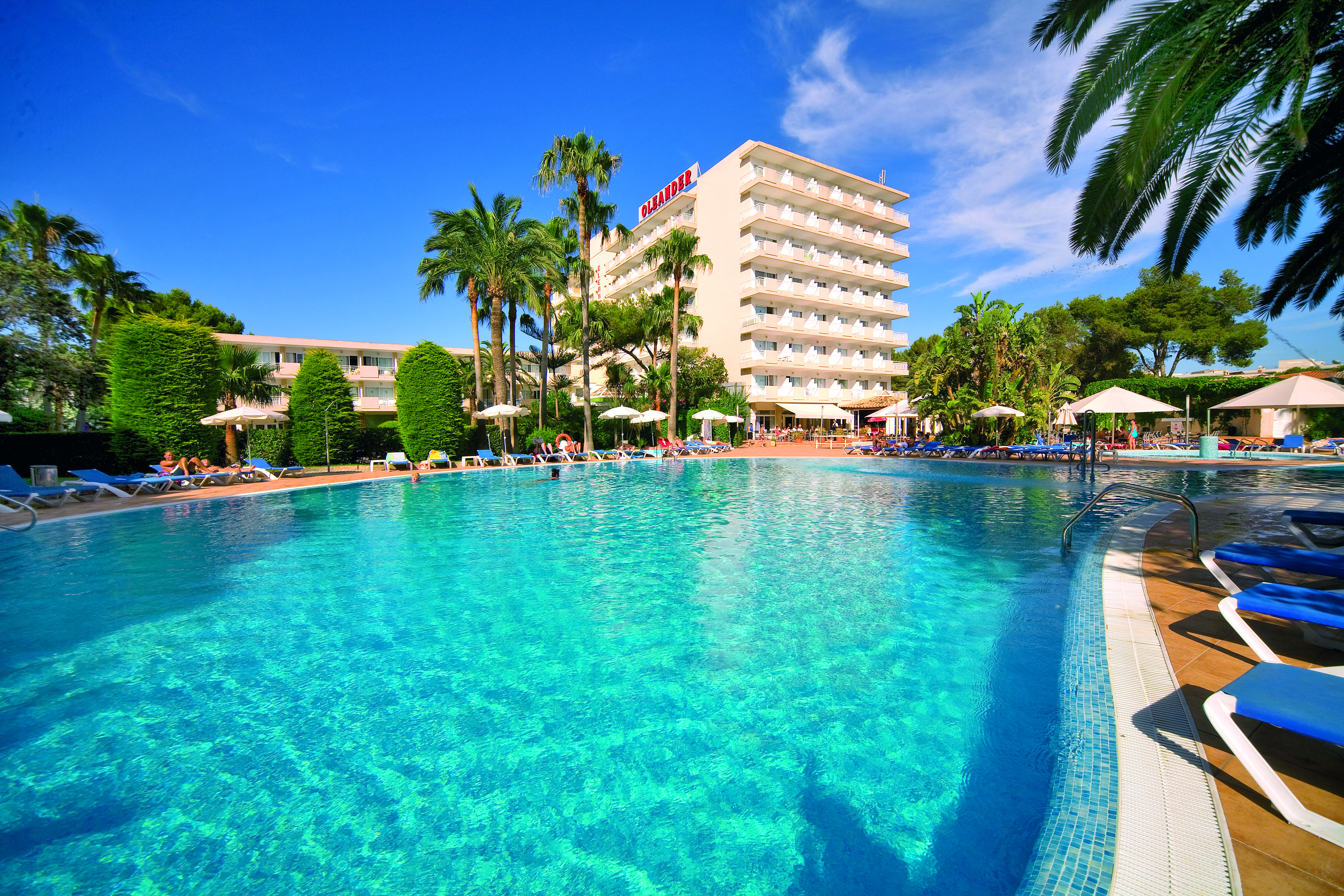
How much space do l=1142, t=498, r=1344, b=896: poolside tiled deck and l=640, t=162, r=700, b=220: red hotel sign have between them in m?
47.8

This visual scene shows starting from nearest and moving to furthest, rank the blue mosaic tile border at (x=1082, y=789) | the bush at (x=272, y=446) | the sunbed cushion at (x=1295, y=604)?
the blue mosaic tile border at (x=1082, y=789) → the sunbed cushion at (x=1295, y=604) → the bush at (x=272, y=446)

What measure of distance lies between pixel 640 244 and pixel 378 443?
34.4 metres

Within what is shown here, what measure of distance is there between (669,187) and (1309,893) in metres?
54.4

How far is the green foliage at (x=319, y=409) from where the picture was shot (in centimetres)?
2123

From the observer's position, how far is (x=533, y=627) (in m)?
5.46

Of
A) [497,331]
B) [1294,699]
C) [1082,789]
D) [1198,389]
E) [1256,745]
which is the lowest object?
[1082,789]

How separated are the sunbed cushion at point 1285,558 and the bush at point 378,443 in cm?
2677

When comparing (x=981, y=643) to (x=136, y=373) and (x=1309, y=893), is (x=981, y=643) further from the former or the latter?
(x=136, y=373)

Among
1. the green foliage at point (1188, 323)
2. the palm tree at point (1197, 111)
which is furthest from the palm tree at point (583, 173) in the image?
the green foliage at point (1188, 323)

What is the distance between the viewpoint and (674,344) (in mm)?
29812

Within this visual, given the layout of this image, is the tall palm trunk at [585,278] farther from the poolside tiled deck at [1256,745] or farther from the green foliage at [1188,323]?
the green foliage at [1188,323]

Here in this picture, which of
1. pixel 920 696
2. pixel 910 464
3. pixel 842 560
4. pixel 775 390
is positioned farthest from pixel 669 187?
pixel 920 696

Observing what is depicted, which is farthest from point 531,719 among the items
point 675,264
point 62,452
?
point 675,264

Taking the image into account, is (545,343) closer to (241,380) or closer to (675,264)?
(675,264)
